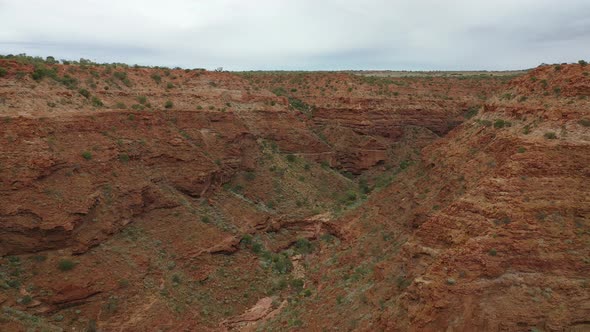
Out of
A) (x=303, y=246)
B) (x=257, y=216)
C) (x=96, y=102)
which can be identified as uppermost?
(x=96, y=102)

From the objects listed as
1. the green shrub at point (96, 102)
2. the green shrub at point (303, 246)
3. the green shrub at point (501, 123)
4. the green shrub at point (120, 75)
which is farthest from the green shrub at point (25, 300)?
the green shrub at point (501, 123)

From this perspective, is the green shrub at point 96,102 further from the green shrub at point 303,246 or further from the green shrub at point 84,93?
the green shrub at point 303,246

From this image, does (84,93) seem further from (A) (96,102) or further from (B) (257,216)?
(B) (257,216)

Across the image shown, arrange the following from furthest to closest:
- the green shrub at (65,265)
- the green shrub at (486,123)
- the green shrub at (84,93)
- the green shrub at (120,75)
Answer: the green shrub at (120,75) < the green shrub at (84,93) < the green shrub at (486,123) < the green shrub at (65,265)

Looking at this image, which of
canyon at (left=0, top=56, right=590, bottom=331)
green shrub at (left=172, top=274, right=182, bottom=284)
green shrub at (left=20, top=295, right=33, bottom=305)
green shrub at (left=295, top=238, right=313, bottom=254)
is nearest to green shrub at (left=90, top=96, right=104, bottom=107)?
canyon at (left=0, top=56, right=590, bottom=331)

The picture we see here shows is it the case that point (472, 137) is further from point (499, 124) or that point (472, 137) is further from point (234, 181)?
point (234, 181)

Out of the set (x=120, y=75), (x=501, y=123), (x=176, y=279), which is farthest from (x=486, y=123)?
(x=120, y=75)
